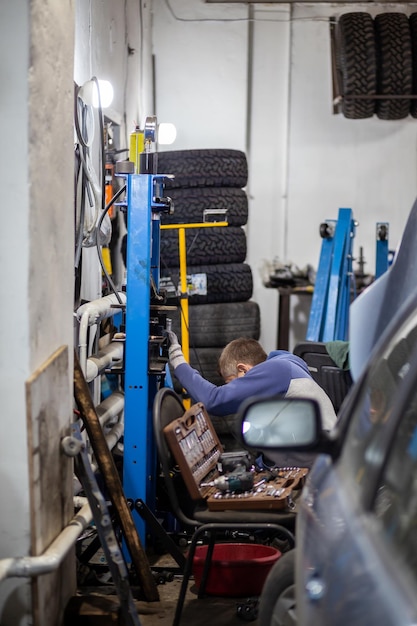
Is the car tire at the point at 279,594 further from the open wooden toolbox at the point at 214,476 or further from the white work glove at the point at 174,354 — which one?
the white work glove at the point at 174,354

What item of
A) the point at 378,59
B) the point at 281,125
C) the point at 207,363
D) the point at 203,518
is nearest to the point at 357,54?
the point at 378,59

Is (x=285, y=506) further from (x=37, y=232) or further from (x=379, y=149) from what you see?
(x=379, y=149)

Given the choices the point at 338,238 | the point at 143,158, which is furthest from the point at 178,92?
the point at 143,158

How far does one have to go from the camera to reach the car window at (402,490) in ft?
5.33

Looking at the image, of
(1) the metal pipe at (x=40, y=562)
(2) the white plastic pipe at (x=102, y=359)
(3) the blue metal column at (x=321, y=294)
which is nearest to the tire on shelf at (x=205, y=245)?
(3) the blue metal column at (x=321, y=294)

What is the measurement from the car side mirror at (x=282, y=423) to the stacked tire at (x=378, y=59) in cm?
597

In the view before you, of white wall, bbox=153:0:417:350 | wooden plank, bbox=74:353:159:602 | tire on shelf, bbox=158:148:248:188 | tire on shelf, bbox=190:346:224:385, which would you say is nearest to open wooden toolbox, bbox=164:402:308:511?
wooden plank, bbox=74:353:159:602

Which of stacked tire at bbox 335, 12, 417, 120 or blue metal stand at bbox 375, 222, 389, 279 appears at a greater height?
stacked tire at bbox 335, 12, 417, 120

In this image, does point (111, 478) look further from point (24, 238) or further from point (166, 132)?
point (166, 132)

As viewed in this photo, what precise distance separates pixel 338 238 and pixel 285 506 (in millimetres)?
3989

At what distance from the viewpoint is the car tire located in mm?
2506

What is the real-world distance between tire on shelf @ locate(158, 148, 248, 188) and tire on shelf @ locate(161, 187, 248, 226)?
50 mm

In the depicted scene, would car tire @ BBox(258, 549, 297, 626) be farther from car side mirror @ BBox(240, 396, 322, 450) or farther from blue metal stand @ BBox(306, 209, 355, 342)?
blue metal stand @ BBox(306, 209, 355, 342)

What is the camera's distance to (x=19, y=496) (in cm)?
271
